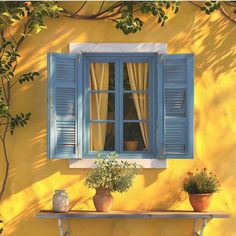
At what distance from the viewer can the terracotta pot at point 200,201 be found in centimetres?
649

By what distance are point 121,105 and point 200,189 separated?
50.6 inches

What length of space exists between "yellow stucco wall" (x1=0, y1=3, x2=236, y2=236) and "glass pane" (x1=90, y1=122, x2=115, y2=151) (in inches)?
14.5

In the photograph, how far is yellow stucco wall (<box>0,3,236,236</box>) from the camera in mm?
6820

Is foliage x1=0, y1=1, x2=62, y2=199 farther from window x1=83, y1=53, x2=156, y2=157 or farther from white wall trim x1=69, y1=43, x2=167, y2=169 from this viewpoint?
window x1=83, y1=53, x2=156, y2=157

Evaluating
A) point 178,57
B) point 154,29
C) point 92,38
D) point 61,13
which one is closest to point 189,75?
point 178,57

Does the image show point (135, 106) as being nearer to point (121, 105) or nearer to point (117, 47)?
point (121, 105)

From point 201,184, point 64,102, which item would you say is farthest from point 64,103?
point 201,184

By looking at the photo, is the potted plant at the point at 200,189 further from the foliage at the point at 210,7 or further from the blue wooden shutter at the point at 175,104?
the foliage at the point at 210,7

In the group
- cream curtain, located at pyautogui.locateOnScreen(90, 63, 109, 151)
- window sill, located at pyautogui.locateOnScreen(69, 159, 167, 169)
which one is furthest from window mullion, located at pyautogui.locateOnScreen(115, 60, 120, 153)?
window sill, located at pyautogui.locateOnScreen(69, 159, 167, 169)

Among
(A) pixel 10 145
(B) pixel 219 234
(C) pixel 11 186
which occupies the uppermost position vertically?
(A) pixel 10 145

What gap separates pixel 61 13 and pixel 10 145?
1.55m

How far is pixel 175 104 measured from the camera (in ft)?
22.1

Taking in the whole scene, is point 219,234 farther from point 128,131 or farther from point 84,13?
point 84,13

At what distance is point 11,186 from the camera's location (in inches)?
270
